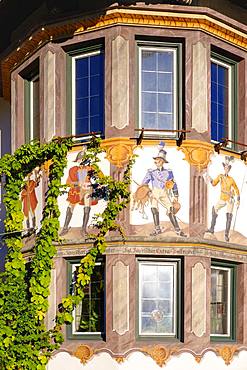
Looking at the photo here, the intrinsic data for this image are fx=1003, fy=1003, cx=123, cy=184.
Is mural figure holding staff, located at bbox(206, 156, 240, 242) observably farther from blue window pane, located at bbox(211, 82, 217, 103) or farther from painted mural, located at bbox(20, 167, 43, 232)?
painted mural, located at bbox(20, 167, 43, 232)

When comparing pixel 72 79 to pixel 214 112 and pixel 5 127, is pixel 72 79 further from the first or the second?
pixel 5 127

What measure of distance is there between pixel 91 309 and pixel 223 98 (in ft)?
13.3

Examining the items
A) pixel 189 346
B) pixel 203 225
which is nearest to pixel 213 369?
pixel 189 346

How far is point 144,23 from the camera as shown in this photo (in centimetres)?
1566

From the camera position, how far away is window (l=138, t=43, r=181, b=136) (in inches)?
622

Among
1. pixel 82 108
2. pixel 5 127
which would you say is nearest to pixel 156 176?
pixel 82 108

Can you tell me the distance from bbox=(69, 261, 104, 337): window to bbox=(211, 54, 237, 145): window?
293cm

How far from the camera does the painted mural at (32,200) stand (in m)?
16.3

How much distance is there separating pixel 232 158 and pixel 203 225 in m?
1.35

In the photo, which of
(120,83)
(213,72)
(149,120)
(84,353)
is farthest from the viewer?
(213,72)

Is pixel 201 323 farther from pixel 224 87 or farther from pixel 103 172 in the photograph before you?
pixel 224 87

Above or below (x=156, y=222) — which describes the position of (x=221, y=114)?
above

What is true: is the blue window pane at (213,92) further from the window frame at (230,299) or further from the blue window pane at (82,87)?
the window frame at (230,299)

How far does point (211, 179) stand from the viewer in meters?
15.8
